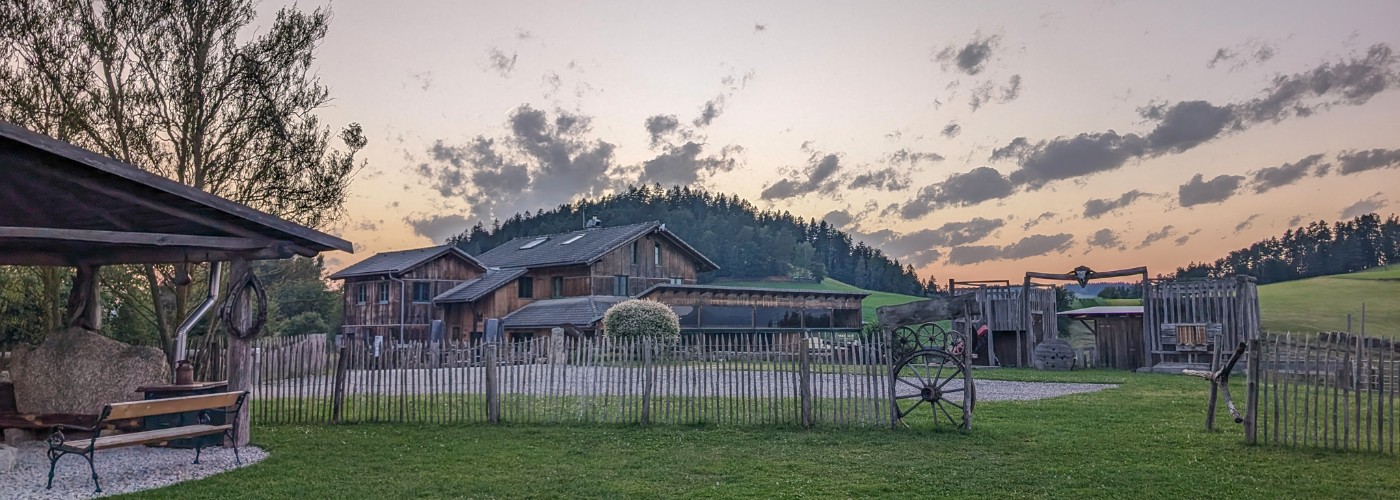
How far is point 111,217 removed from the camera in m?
12.4

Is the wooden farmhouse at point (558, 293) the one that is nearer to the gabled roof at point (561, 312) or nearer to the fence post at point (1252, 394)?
the gabled roof at point (561, 312)

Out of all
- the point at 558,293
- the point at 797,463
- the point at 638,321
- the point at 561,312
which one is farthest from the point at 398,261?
the point at 797,463

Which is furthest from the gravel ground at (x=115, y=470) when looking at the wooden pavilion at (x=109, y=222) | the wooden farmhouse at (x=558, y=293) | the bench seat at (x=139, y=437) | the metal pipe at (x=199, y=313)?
the wooden farmhouse at (x=558, y=293)

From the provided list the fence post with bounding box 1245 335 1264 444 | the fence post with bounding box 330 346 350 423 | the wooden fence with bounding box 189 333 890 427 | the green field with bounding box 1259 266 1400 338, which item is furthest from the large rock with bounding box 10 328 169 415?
the green field with bounding box 1259 266 1400 338

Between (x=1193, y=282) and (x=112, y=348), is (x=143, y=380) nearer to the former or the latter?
(x=112, y=348)

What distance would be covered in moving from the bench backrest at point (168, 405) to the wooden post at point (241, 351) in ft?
3.37

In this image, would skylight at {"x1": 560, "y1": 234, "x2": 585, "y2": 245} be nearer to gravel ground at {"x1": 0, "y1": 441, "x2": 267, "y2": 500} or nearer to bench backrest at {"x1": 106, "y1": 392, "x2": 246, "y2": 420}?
gravel ground at {"x1": 0, "y1": 441, "x2": 267, "y2": 500}

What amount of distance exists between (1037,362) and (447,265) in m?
30.3

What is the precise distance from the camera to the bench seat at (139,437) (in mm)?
9953

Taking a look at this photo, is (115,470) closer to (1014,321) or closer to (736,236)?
(1014,321)

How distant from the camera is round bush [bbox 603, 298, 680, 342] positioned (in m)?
33.1

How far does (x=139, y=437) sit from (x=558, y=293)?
3730 cm

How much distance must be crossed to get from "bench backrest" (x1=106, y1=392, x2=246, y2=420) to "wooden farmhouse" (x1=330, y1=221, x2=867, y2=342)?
101 ft

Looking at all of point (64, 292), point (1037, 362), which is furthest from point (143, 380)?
point (1037, 362)
